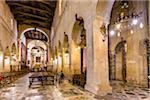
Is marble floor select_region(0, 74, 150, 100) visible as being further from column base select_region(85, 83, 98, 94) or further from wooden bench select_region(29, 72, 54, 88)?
wooden bench select_region(29, 72, 54, 88)

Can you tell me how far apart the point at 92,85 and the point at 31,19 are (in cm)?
2195

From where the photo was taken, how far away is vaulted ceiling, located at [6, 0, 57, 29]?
21.1 metres

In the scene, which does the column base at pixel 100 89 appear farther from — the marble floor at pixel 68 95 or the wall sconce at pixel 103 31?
the wall sconce at pixel 103 31

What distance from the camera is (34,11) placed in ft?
80.2

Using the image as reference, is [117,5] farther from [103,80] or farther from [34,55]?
[34,55]

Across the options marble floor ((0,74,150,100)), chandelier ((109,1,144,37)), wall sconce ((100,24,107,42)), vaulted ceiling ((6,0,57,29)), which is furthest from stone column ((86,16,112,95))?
vaulted ceiling ((6,0,57,29))

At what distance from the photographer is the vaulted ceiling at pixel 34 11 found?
21141 millimetres

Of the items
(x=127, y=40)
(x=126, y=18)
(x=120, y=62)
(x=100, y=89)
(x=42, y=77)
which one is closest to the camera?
(x=100, y=89)

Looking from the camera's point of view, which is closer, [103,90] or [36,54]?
[103,90]

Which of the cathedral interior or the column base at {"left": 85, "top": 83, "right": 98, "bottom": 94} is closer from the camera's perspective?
the column base at {"left": 85, "top": 83, "right": 98, "bottom": 94}

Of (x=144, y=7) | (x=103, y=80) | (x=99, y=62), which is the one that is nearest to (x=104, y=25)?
(x=99, y=62)

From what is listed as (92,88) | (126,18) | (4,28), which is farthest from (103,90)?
(4,28)

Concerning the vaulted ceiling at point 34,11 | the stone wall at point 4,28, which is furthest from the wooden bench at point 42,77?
the vaulted ceiling at point 34,11

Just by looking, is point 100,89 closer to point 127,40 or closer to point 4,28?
point 127,40
